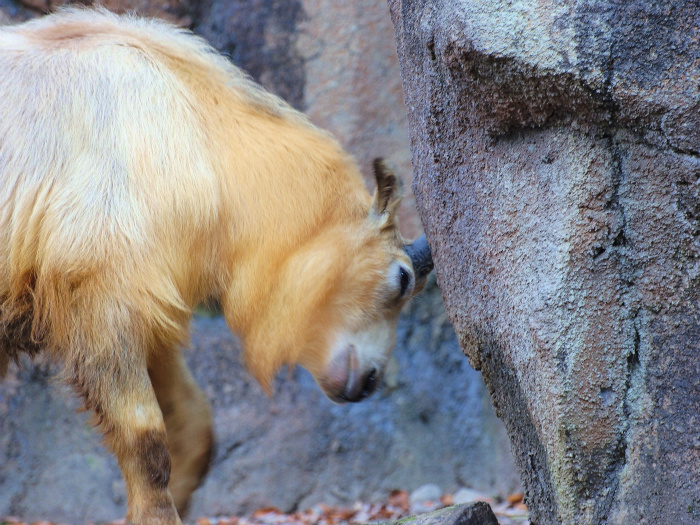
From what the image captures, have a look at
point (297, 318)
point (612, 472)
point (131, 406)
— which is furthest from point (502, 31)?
point (131, 406)

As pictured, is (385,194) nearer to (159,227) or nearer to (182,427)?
(159,227)

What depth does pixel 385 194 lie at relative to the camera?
2580mm

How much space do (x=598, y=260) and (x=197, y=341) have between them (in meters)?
2.62

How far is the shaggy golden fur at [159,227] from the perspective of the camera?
2.24 meters

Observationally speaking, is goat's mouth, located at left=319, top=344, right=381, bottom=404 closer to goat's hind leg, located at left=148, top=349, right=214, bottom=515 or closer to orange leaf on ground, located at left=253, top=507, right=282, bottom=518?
goat's hind leg, located at left=148, top=349, right=214, bottom=515

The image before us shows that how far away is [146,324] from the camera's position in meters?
Result: 2.26

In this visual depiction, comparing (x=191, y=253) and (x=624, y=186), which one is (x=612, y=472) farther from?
(x=191, y=253)

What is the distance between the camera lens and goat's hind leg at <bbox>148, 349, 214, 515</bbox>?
2.72 m

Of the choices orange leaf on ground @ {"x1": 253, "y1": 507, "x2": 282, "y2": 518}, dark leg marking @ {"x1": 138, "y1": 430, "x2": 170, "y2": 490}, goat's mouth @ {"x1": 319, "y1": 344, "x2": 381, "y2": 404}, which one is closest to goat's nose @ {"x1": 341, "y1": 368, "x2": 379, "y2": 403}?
goat's mouth @ {"x1": 319, "y1": 344, "x2": 381, "y2": 404}

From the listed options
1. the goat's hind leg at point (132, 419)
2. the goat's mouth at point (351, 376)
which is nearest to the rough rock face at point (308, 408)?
the goat's mouth at point (351, 376)

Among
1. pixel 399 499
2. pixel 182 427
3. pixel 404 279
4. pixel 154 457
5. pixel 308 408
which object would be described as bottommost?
pixel 399 499

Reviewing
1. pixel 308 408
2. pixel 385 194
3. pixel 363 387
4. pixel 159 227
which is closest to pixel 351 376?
pixel 363 387

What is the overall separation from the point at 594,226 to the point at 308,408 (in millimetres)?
2470

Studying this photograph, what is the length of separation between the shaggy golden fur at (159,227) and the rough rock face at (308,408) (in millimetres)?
1145
